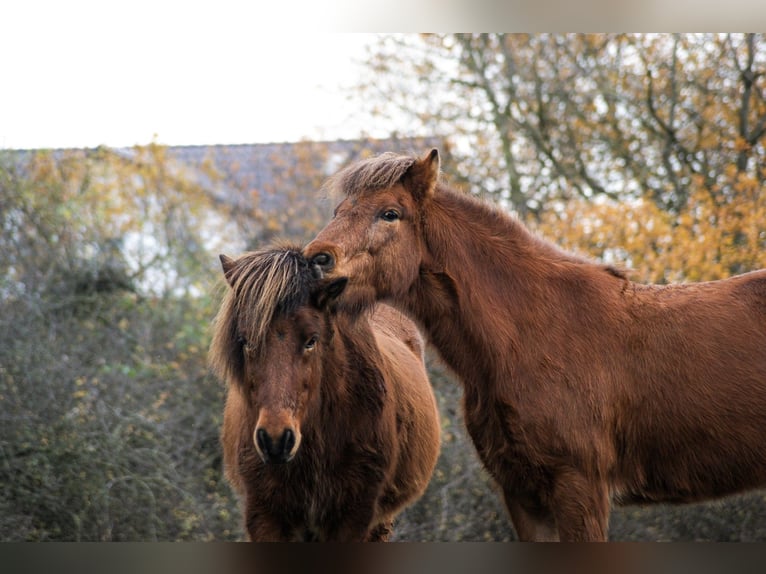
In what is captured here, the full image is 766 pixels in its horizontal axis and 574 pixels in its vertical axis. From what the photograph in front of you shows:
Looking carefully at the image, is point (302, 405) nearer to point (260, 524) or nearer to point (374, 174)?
point (260, 524)

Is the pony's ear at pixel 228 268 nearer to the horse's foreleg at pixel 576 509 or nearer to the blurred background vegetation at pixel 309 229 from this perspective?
the horse's foreleg at pixel 576 509

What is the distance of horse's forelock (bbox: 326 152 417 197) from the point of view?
12.1 feet

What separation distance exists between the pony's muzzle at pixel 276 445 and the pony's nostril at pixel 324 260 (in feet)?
2.19

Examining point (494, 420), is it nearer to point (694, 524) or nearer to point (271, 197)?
point (694, 524)

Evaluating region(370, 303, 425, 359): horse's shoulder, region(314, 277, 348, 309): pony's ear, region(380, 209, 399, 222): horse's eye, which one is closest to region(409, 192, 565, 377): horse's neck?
region(380, 209, 399, 222): horse's eye

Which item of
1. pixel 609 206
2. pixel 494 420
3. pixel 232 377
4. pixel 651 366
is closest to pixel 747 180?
pixel 609 206

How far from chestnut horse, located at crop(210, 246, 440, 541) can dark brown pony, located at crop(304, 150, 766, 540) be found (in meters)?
0.23

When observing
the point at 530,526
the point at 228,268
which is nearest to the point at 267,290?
the point at 228,268

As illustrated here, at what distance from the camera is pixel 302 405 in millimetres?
3586

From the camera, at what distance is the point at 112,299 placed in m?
7.75

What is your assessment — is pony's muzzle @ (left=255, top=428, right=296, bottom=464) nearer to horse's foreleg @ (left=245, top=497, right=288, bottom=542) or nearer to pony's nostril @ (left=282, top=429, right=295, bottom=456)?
pony's nostril @ (left=282, top=429, right=295, bottom=456)

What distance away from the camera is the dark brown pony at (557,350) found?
3.46 metres

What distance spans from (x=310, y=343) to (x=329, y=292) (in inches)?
9.1

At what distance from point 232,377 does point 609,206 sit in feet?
15.6
